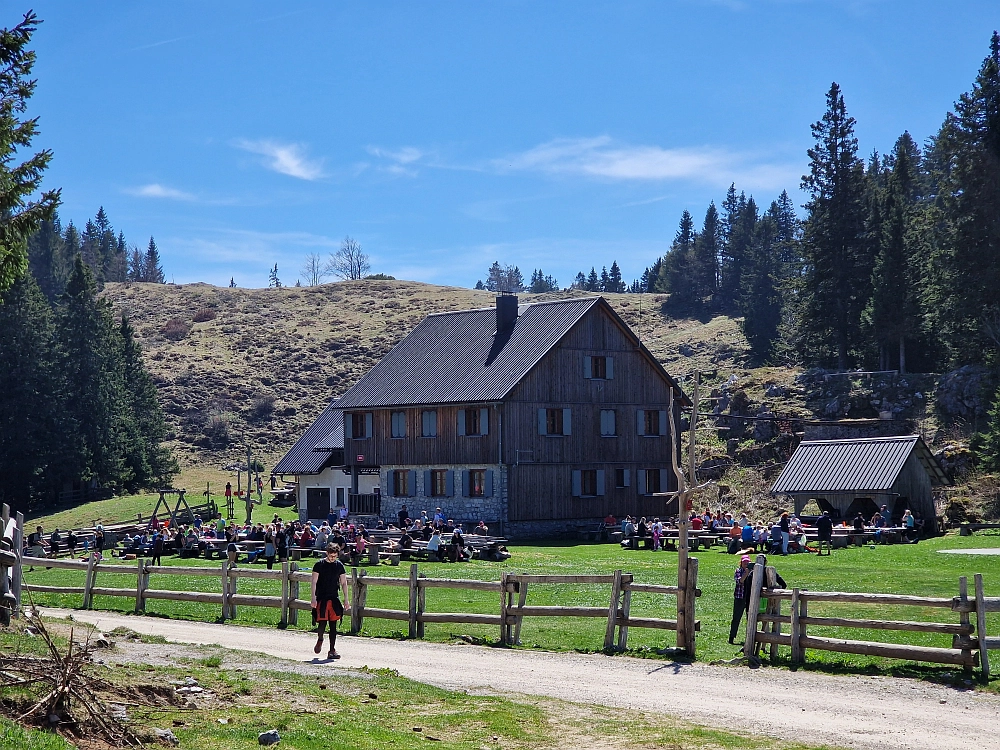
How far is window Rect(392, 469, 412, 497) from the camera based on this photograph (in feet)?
176

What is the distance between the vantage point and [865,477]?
44.9 m

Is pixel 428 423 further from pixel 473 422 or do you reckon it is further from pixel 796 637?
pixel 796 637

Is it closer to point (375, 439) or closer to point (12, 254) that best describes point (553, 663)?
point (12, 254)

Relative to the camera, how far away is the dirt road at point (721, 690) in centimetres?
1211

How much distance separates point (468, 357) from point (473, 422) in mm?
4601

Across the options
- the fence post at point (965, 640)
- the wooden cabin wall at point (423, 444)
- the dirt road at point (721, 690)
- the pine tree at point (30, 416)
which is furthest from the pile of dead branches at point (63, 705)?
the pine tree at point (30, 416)

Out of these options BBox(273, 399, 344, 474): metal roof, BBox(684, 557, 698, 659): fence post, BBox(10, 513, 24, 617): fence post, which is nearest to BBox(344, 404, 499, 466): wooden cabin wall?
BBox(273, 399, 344, 474): metal roof

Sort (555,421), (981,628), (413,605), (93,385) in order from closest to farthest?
(981,628)
(413,605)
(555,421)
(93,385)

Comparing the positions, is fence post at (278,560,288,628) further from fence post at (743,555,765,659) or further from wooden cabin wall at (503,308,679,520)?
wooden cabin wall at (503,308,679,520)

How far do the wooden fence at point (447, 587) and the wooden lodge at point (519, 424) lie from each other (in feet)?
84.7

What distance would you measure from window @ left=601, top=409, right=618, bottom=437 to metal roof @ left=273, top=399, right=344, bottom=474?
1402 cm

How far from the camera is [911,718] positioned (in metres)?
12.6

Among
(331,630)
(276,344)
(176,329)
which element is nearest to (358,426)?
(331,630)

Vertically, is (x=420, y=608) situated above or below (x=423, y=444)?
below
